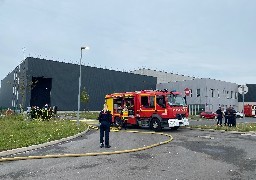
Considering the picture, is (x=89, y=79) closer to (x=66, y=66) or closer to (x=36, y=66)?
(x=66, y=66)

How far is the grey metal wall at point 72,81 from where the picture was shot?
165 feet

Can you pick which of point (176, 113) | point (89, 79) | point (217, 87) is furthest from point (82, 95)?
point (176, 113)

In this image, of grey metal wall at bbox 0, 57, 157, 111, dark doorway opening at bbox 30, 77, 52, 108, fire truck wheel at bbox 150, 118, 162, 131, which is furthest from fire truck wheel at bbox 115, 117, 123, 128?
dark doorway opening at bbox 30, 77, 52, 108

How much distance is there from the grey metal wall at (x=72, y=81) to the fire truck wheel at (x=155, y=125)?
34.0m

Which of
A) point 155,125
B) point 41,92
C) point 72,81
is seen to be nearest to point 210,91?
point 72,81

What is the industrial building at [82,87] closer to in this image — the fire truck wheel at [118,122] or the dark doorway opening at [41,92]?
the dark doorway opening at [41,92]

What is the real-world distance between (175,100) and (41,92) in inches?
1557

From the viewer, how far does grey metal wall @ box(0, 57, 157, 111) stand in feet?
165

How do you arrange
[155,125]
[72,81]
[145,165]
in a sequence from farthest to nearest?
[72,81] < [155,125] < [145,165]

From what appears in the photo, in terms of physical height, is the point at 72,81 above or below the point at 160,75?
below

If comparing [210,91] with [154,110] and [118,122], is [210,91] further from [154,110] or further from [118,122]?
[154,110]

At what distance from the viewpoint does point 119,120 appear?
22.0m

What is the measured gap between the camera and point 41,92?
5397cm

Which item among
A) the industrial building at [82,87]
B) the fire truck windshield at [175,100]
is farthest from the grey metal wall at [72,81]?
the fire truck windshield at [175,100]
